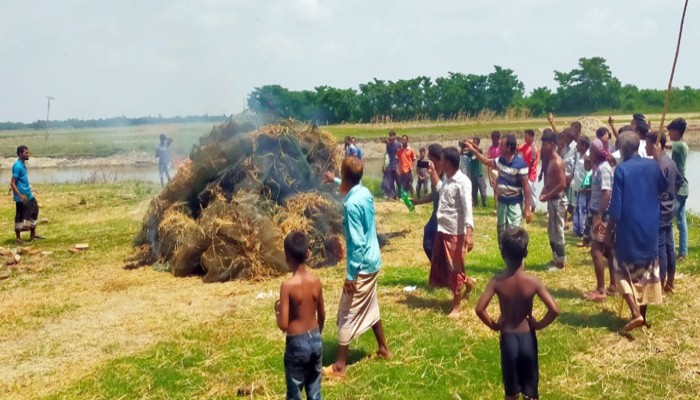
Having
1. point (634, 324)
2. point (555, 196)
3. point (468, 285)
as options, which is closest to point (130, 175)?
point (555, 196)

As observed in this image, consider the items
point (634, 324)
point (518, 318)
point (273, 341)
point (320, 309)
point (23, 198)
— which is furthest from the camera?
point (23, 198)

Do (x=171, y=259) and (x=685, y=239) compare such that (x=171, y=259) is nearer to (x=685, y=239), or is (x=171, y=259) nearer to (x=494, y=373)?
(x=494, y=373)

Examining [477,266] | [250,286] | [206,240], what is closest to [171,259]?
[206,240]

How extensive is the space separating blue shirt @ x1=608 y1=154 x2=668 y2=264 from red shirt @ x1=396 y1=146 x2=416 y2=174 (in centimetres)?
1075

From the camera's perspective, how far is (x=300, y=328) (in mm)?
4367

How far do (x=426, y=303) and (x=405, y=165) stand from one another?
30.9ft

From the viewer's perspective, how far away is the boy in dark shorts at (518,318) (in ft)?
13.6

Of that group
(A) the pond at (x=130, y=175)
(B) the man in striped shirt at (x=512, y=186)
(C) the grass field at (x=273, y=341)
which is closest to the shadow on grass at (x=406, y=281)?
(C) the grass field at (x=273, y=341)

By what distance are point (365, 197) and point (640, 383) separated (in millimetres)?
2674

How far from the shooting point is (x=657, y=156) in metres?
6.56

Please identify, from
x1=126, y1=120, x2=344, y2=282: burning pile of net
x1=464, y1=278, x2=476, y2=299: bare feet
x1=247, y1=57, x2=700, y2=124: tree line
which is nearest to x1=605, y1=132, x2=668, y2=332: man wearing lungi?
x1=464, y1=278, x2=476, y2=299: bare feet

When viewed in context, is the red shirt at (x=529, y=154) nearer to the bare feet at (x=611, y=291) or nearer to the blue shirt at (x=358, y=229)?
the bare feet at (x=611, y=291)

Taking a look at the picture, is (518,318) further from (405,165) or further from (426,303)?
(405,165)

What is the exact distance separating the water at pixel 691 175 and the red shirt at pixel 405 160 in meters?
3.93
